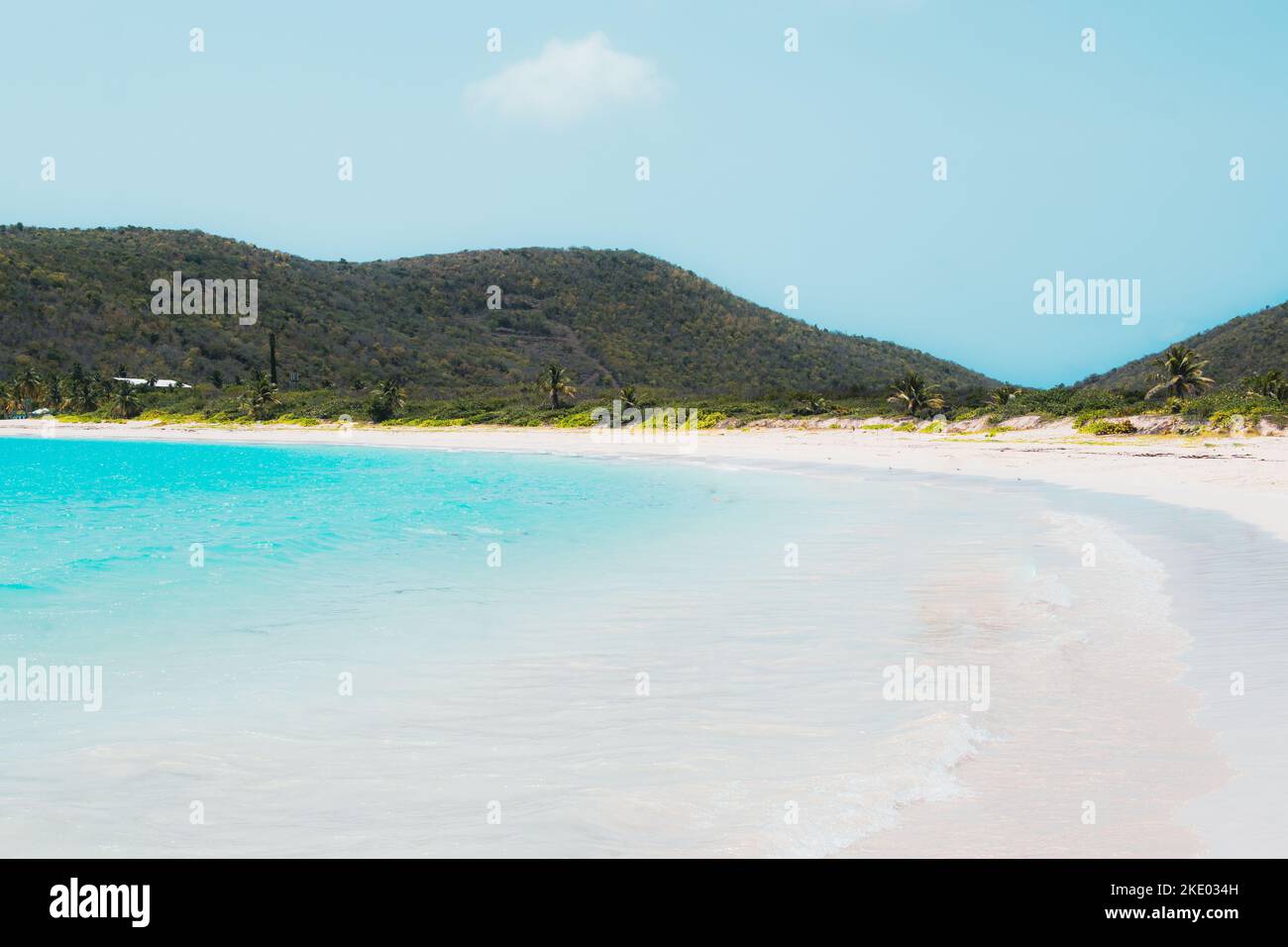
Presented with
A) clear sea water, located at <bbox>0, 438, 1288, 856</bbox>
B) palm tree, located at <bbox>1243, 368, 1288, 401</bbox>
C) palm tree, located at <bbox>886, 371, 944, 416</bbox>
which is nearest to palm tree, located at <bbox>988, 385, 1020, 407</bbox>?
palm tree, located at <bbox>886, 371, 944, 416</bbox>

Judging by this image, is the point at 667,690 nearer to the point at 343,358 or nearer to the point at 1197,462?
the point at 1197,462

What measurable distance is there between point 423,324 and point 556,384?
54423 mm

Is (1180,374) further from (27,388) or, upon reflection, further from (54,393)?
(27,388)

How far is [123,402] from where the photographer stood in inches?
3191

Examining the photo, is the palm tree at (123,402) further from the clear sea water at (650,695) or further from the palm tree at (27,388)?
the clear sea water at (650,695)

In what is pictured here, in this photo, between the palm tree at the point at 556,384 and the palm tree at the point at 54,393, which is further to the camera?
the palm tree at the point at 54,393

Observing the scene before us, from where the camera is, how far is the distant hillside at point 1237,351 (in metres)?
77.2

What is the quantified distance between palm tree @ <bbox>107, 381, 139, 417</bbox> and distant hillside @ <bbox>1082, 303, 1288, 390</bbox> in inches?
3121

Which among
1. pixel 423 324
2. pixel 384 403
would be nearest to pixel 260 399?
pixel 384 403

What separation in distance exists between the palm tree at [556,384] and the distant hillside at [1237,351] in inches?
1651

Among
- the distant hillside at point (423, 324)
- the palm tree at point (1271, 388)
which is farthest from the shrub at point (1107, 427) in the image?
the distant hillside at point (423, 324)

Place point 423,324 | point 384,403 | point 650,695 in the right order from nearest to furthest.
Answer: point 650,695 < point 384,403 < point 423,324
